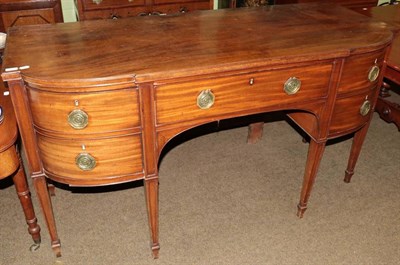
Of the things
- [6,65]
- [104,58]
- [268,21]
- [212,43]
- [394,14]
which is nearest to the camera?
[6,65]

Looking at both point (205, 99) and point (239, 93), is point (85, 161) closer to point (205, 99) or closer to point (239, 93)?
point (205, 99)

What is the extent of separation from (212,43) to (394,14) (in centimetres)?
169

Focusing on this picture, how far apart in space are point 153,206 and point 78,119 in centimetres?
53

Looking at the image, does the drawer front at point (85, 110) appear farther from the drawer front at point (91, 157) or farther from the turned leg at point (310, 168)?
the turned leg at point (310, 168)

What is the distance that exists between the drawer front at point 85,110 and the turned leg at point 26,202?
0.41 meters

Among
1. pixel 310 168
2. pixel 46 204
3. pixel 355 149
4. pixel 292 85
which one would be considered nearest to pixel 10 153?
pixel 46 204

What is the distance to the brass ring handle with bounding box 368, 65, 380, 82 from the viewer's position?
5.88 ft

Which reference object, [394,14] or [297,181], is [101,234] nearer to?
[297,181]

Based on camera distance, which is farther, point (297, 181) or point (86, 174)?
point (297, 181)

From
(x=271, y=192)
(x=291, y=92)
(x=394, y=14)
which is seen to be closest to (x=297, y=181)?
(x=271, y=192)

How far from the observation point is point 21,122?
1.43m

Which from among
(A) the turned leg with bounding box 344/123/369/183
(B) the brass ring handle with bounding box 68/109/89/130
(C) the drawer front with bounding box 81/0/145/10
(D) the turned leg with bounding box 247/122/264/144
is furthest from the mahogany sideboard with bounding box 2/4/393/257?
(C) the drawer front with bounding box 81/0/145/10

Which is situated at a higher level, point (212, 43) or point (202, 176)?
point (212, 43)

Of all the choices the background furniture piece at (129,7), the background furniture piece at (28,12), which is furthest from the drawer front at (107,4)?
the background furniture piece at (28,12)
